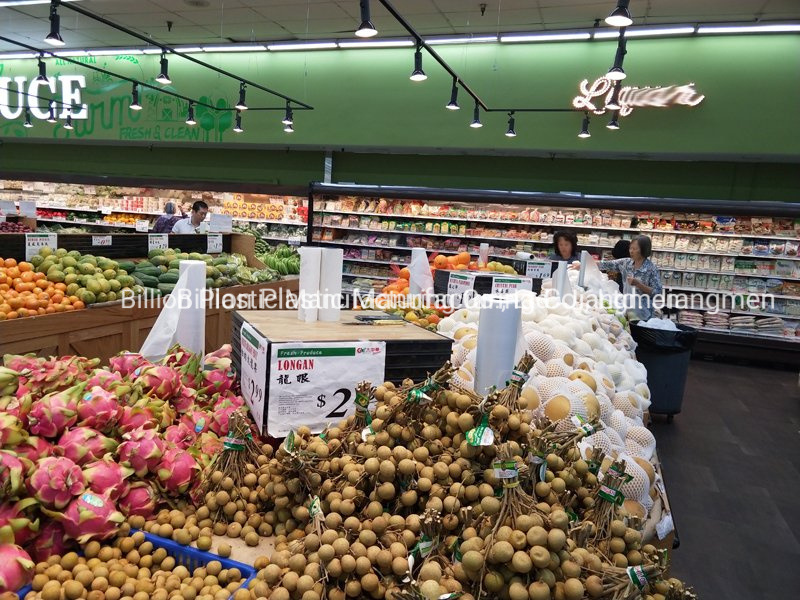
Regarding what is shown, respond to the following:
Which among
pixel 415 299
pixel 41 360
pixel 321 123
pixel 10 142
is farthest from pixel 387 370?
pixel 10 142

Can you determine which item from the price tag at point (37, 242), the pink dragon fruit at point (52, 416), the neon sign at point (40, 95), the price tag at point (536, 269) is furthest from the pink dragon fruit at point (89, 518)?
the neon sign at point (40, 95)

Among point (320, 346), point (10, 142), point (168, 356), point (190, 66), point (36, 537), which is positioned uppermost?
point (190, 66)

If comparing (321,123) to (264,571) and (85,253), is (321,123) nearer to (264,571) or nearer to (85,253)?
(85,253)

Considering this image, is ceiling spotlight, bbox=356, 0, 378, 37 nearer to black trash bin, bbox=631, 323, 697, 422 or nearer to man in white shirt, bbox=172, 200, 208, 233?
black trash bin, bbox=631, 323, 697, 422

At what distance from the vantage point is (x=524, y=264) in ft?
14.7

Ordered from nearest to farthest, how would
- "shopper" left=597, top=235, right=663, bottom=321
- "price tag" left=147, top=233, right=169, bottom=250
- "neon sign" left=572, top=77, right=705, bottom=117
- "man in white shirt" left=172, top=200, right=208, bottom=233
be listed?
1. "price tag" left=147, top=233, right=169, bottom=250
2. "shopper" left=597, top=235, right=663, bottom=321
3. "man in white shirt" left=172, top=200, right=208, bottom=233
4. "neon sign" left=572, top=77, right=705, bottom=117

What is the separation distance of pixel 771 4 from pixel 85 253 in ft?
29.4

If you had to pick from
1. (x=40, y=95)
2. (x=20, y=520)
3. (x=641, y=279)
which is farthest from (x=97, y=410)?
(x=40, y=95)

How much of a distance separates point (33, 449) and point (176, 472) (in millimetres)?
312

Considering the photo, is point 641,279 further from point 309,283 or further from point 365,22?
point 309,283

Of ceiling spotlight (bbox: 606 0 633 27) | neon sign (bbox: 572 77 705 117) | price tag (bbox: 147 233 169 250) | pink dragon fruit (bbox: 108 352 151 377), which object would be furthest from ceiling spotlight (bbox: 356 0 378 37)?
neon sign (bbox: 572 77 705 117)

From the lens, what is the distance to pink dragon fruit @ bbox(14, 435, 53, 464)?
1226mm

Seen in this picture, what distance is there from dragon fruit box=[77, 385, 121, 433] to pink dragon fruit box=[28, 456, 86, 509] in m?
0.18

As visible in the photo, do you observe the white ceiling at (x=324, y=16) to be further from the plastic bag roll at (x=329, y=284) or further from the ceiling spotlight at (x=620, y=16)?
the plastic bag roll at (x=329, y=284)
